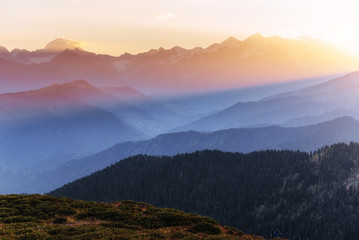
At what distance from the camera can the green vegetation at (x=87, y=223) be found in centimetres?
4394

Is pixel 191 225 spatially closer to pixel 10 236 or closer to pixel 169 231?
pixel 169 231

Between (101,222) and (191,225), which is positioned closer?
(101,222)

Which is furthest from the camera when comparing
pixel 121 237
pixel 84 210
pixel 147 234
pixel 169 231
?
pixel 84 210

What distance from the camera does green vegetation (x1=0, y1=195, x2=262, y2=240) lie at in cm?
4394

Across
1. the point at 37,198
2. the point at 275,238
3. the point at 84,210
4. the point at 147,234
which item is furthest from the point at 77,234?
the point at 275,238

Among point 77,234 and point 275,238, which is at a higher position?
point 77,234

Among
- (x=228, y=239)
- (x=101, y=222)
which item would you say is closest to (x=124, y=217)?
(x=101, y=222)

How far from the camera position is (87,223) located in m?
53.4

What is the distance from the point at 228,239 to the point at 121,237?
15.6 m

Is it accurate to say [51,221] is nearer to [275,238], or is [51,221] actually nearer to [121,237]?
[121,237]

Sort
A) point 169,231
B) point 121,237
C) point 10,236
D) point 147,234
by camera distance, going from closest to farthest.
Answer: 1. point 10,236
2. point 121,237
3. point 147,234
4. point 169,231

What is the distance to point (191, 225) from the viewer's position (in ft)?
196

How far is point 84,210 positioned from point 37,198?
11854 millimetres

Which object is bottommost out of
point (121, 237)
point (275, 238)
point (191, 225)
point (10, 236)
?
point (275, 238)
